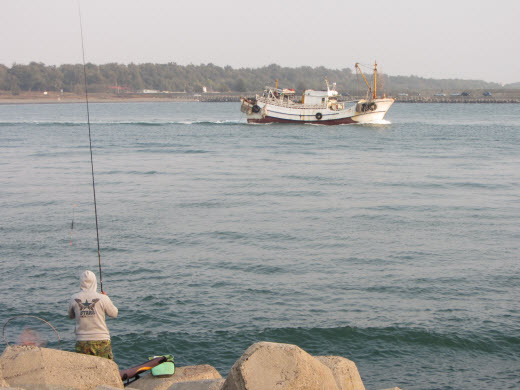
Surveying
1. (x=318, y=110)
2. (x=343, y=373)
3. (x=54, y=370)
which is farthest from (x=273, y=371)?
(x=318, y=110)

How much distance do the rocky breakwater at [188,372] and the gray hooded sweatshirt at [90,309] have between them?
42cm

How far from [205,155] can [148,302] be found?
81.7 feet

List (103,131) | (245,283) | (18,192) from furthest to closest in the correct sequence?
(103,131) → (18,192) → (245,283)

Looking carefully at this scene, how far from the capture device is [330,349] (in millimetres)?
8859

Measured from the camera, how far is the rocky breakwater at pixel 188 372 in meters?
4.86

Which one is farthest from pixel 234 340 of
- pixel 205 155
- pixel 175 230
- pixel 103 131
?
pixel 103 131

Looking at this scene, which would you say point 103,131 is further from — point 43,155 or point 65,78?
point 65,78

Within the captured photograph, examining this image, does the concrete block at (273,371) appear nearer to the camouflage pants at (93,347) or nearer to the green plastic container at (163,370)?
the green plastic container at (163,370)

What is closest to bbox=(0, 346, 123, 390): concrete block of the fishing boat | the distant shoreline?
the fishing boat

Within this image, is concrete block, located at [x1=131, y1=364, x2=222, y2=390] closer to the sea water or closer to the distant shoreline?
the sea water

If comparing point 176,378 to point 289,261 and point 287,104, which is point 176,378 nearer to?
point 289,261

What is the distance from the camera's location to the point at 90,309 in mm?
6387

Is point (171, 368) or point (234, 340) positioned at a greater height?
point (171, 368)

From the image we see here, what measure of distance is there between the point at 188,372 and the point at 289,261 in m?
6.39
